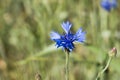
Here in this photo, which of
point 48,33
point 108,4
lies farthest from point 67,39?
point 108,4

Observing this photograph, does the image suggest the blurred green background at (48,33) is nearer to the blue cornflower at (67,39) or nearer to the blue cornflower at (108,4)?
the blue cornflower at (108,4)

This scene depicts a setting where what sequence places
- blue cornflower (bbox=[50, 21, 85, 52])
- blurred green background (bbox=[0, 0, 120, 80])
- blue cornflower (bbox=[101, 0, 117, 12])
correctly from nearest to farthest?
blue cornflower (bbox=[50, 21, 85, 52]) → blurred green background (bbox=[0, 0, 120, 80]) → blue cornflower (bbox=[101, 0, 117, 12])

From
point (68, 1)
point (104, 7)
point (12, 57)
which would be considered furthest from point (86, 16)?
point (12, 57)

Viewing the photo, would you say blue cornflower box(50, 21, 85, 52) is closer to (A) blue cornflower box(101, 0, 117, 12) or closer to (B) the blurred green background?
(B) the blurred green background

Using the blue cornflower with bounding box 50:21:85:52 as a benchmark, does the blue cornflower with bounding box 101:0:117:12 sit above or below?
above

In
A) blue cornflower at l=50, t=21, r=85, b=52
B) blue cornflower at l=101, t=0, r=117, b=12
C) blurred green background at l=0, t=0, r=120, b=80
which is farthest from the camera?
blue cornflower at l=101, t=0, r=117, b=12

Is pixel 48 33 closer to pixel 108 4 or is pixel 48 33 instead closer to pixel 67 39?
pixel 108 4

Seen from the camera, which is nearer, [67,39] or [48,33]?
[67,39]

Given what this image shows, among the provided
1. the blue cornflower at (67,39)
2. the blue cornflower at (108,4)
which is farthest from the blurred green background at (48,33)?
the blue cornflower at (67,39)

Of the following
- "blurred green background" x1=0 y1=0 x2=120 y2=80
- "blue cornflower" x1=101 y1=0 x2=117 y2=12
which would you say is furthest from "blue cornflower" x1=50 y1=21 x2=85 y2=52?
"blue cornflower" x1=101 y1=0 x2=117 y2=12

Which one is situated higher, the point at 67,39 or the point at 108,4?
the point at 108,4
